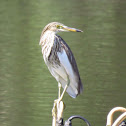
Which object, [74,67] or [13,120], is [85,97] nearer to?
[13,120]

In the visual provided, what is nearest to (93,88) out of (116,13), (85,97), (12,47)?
(85,97)

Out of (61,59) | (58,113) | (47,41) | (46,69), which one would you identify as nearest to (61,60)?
(61,59)

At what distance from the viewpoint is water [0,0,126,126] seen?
751cm

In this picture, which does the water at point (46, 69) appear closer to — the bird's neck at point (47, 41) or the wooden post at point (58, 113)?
the bird's neck at point (47, 41)

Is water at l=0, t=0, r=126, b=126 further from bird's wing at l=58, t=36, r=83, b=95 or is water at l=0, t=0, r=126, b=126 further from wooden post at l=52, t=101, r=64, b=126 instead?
wooden post at l=52, t=101, r=64, b=126

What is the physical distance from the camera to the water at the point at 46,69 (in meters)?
7.51

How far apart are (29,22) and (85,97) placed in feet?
25.0

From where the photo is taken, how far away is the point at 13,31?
557 inches

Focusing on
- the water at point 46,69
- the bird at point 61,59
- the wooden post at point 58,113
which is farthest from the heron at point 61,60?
the water at point 46,69

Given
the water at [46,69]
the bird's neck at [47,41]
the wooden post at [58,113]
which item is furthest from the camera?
the water at [46,69]

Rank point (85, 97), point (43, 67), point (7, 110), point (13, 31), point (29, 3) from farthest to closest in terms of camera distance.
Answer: point (29, 3), point (13, 31), point (43, 67), point (85, 97), point (7, 110)

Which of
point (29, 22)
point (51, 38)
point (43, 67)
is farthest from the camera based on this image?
point (29, 22)

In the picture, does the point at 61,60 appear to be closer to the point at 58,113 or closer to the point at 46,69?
the point at 58,113

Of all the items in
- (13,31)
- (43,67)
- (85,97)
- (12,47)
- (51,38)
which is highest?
(13,31)
